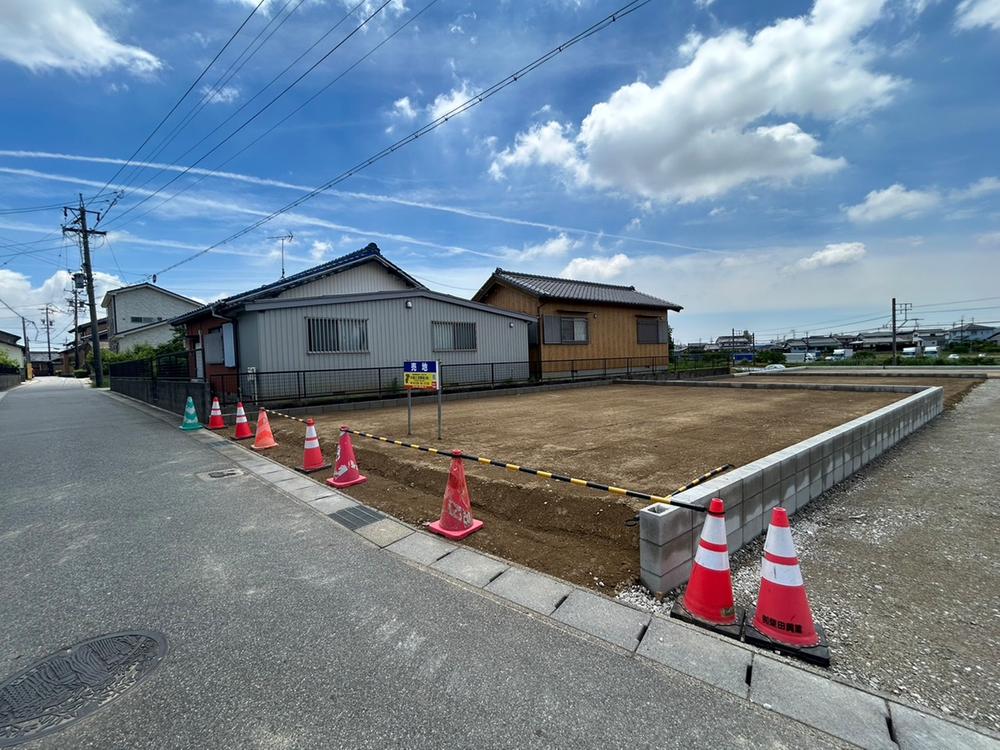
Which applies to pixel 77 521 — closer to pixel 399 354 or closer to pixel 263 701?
pixel 263 701

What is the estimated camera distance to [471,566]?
319cm

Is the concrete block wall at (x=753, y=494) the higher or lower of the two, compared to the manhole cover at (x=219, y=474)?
higher

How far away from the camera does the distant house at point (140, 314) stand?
1352 inches

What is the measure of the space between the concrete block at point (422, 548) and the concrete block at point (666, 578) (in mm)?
1445

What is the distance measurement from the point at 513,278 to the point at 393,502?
633 inches

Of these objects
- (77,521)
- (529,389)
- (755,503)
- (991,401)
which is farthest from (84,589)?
(991,401)

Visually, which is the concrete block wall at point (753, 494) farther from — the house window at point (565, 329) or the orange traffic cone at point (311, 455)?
the house window at point (565, 329)

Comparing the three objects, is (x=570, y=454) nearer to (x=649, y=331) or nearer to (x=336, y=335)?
(x=336, y=335)

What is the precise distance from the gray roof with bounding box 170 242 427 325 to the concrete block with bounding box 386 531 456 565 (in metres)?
9.78

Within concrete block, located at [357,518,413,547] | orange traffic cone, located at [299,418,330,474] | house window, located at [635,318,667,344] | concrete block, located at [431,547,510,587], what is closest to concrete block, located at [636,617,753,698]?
concrete block, located at [431,547,510,587]

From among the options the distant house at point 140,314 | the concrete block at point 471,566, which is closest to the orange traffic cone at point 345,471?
the concrete block at point 471,566

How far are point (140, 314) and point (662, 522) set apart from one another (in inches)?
1807

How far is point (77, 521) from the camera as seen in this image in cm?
412

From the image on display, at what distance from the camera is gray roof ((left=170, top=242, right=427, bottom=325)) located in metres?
11.7
